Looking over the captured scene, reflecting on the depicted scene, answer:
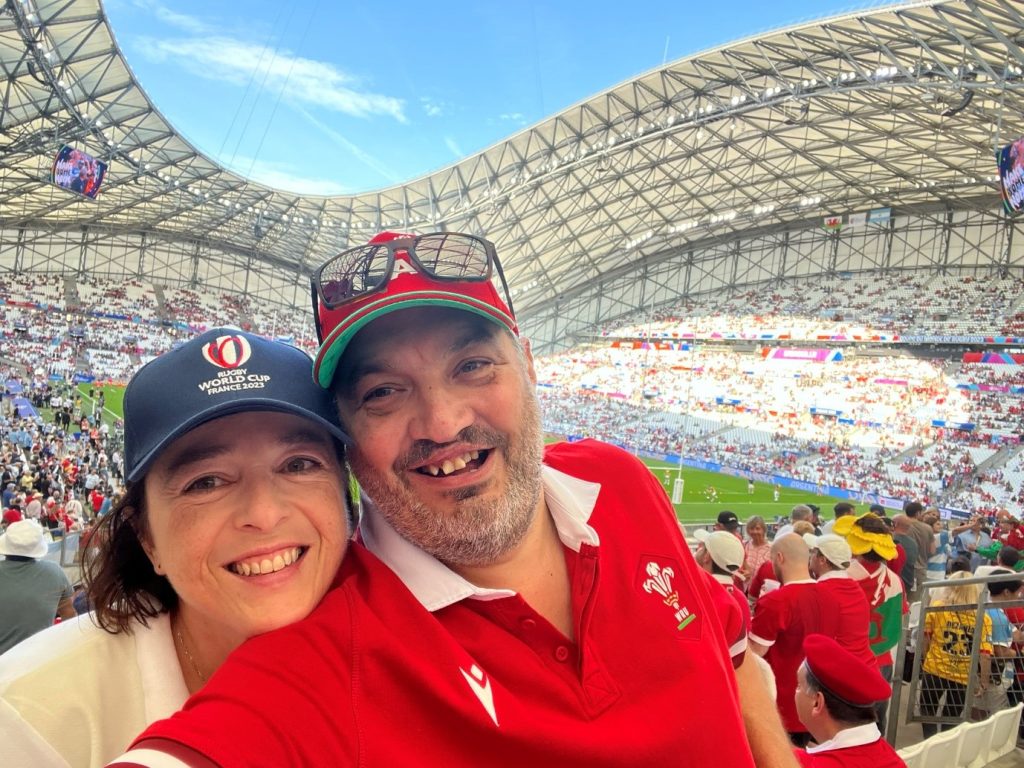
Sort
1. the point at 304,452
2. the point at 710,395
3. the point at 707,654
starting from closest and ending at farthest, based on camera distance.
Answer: the point at 304,452, the point at 707,654, the point at 710,395

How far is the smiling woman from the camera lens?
3.88 ft

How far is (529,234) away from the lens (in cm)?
3922

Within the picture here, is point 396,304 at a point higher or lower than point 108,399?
higher

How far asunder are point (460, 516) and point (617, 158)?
115ft

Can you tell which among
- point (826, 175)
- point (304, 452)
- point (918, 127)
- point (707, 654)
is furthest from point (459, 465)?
point (826, 175)

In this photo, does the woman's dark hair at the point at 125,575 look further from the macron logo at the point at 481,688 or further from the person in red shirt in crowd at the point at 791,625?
the person in red shirt in crowd at the point at 791,625

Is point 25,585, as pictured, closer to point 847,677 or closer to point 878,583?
point 847,677

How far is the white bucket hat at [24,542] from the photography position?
10.2 ft

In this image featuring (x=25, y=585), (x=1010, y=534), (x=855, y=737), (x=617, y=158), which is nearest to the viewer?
(x=855, y=737)

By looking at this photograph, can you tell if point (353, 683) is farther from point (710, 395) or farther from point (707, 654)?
point (710, 395)

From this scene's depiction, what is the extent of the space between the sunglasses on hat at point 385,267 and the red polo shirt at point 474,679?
1.64ft

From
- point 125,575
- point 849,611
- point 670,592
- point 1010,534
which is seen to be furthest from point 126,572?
point 1010,534

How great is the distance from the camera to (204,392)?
1234mm

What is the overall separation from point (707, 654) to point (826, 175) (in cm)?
4152
